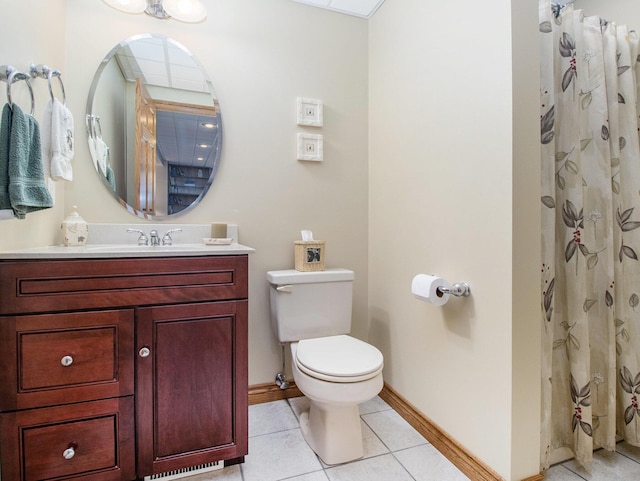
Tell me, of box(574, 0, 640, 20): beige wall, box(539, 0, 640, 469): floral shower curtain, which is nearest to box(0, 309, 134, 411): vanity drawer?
box(539, 0, 640, 469): floral shower curtain

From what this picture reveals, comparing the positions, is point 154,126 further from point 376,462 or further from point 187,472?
point 376,462

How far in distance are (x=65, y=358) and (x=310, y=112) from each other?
1.69 metres

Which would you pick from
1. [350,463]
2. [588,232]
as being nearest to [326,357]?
[350,463]

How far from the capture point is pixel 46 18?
1454 mm

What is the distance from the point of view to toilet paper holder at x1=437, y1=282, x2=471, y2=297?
136 cm

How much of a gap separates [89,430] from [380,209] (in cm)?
172

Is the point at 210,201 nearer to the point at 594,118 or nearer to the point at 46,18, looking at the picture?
the point at 46,18

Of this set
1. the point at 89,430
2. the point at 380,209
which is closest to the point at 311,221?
the point at 380,209

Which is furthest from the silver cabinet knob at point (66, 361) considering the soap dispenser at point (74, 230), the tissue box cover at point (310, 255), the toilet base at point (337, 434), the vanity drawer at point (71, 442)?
the tissue box cover at point (310, 255)

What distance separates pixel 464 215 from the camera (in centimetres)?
139

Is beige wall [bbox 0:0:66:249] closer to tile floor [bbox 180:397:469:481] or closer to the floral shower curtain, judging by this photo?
tile floor [bbox 180:397:469:481]

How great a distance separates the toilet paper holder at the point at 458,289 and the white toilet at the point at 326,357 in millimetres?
Answer: 408

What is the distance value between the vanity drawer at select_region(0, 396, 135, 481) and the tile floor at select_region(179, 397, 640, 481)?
0.31 metres

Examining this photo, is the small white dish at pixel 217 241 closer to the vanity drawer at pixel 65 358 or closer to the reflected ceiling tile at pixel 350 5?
the vanity drawer at pixel 65 358
